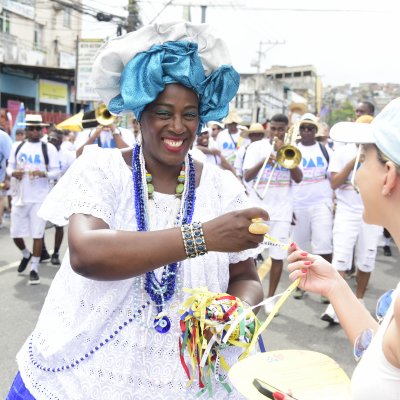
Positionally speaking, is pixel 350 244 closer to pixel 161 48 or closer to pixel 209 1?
pixel 161 48

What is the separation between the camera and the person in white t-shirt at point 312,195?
6.20 metres

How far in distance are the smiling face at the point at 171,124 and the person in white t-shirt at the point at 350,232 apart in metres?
3.94

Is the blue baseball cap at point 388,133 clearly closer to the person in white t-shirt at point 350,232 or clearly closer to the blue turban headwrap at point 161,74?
the blue turban headwrap at point 161,74

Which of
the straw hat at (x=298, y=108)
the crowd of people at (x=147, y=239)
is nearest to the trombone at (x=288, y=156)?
the crowd of people at (x=147, y=239)

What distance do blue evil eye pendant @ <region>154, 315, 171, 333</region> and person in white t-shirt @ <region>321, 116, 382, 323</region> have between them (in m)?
4.02

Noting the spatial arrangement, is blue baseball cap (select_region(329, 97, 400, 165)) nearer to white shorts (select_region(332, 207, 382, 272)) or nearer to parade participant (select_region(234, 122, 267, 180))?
white shorts (select_region(332, 207, 382, 272))

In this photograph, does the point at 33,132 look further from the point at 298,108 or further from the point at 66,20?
the point at 66,20

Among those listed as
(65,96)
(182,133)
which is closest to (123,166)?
(182,133)

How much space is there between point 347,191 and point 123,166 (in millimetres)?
4205

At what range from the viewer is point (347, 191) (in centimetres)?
573

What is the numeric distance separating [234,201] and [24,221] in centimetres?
550

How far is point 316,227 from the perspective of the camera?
6199 millimetres

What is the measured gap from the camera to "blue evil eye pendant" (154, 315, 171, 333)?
1816mm

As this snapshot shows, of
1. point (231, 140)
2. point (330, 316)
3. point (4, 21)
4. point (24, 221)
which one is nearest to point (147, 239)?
point (330, 316)
